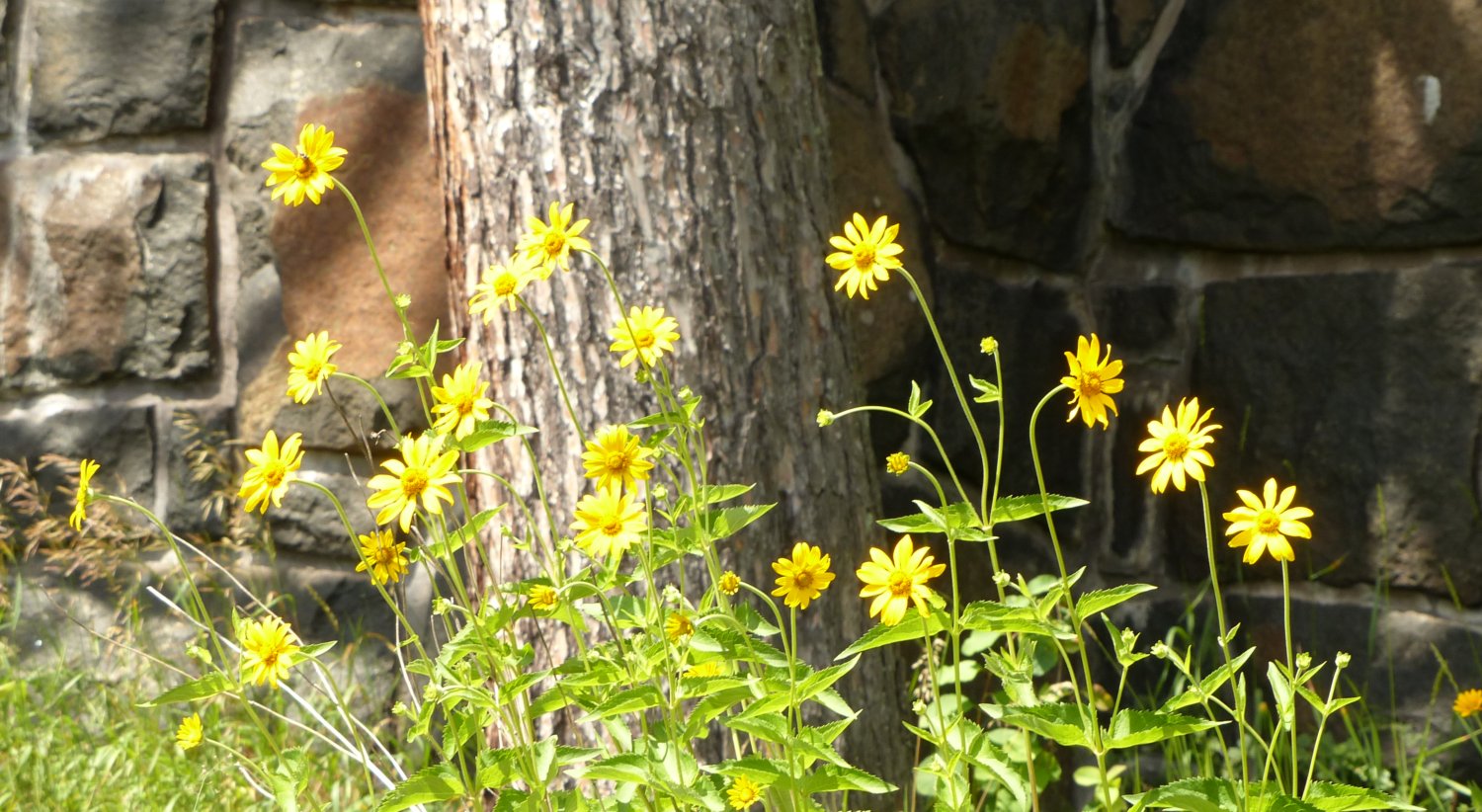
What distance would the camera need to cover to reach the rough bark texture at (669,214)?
1717mm

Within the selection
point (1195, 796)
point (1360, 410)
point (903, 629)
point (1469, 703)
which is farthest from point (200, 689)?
point (1360, 410)

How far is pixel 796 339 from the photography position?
70.6 inches

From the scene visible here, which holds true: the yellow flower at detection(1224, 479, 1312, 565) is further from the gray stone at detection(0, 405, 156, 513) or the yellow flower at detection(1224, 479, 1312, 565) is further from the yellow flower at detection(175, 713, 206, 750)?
the gray stone at detection(0, 405, 156, 513)

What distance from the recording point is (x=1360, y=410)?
2.10 m

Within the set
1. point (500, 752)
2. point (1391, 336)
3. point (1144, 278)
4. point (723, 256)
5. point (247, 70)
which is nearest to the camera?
point (500, 752)

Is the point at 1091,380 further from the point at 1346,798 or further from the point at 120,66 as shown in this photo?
the point at 120,66

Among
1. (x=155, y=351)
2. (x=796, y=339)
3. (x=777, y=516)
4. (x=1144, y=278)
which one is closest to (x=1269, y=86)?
(x=1144, y=278)

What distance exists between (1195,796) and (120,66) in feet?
7.73

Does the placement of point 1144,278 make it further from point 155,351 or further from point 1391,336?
point 155,351

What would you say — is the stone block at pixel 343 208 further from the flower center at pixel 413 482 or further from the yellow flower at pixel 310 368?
the flower center at pixel 413 482

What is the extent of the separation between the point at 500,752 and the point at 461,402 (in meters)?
0.32

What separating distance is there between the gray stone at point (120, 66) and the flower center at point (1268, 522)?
2.15 metres

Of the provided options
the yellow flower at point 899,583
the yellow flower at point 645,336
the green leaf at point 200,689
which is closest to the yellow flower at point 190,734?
the green leaf at point 200,689

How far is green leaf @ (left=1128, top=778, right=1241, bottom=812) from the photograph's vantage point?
1.05 metres
